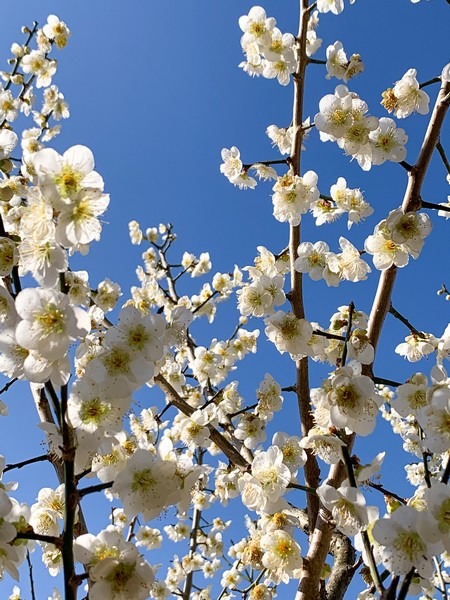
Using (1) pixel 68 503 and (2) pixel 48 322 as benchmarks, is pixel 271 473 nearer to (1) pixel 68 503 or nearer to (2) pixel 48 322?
(1) pixel 68 503

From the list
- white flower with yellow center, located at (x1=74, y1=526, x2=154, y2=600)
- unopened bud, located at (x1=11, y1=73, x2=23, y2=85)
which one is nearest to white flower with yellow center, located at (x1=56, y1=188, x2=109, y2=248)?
white flower with yellow center, located at (x1=74, y1=526, x2=154, y2=600)

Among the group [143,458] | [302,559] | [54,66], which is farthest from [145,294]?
[143,458]

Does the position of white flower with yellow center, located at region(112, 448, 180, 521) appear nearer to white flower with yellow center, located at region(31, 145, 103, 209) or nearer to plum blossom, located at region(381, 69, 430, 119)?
white flower with yellow center, located at region(31, 145, 103, 209)

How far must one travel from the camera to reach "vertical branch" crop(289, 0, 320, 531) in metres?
2.85

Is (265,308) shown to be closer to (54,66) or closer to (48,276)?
(48,276)

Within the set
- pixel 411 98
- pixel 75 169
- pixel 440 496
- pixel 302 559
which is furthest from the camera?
pixel 411 98

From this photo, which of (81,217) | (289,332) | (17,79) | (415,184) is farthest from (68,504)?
(17,79)

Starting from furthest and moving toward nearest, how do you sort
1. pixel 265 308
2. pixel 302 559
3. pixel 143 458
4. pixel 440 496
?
pixel 265 308 < pixel 302 559 < pixel 143 458 < pixel 440 496

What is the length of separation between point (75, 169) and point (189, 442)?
189 centimetres

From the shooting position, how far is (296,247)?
10.3 feet

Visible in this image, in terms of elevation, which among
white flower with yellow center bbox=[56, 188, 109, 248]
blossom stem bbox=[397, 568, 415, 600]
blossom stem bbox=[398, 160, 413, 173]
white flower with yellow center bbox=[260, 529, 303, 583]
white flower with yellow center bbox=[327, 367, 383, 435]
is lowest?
blossom stem bbox=[397, 568, 415, 600]

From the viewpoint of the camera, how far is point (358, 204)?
10.9 feet

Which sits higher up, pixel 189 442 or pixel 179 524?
pixel 179 524

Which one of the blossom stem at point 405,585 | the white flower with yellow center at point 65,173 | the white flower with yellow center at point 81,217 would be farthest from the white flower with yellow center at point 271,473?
the white flower with yellow center at point 65,173
